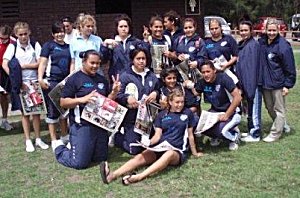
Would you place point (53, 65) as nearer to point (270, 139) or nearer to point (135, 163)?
point (135, 163)

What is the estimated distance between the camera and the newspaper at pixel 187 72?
256 inches

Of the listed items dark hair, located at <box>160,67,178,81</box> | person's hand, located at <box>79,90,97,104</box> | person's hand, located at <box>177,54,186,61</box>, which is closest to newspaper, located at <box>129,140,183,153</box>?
person's hand, located at <box>79,90,97,104</box>

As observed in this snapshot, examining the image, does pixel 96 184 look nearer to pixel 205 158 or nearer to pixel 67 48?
pixel 205 158

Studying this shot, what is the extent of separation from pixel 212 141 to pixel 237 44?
1.32 metres

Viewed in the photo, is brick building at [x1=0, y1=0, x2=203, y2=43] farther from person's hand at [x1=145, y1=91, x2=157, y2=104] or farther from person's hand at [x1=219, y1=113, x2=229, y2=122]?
person's hand at [x1=219, y1=113, x2=229, y2=122]

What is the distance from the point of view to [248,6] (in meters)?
48.6

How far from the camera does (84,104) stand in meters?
5.79

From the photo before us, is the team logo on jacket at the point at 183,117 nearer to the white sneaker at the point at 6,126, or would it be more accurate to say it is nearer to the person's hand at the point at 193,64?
the person's hand at the point at 193,64

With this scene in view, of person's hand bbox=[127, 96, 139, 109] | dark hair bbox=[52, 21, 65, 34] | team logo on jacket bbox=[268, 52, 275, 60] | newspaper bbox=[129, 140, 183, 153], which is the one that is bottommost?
newspaper bbox=[129, 140, 183, 153]

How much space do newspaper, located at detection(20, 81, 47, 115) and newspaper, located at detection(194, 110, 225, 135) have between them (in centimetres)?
209

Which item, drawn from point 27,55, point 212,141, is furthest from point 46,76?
point 212,141

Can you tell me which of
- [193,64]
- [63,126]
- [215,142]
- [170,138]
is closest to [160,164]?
[170,138]

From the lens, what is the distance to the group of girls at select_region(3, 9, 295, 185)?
584 centimetres

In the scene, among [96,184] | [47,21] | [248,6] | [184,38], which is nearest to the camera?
[96,184]
